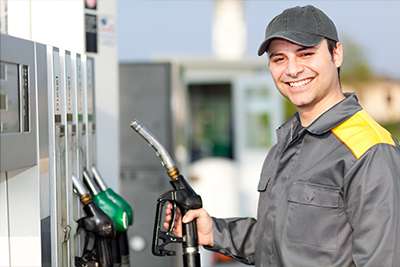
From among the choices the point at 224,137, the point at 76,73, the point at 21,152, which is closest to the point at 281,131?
the point at 76,73

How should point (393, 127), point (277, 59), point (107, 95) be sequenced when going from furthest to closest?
point (393, 127) < point (107, 95) < point (277, 59)

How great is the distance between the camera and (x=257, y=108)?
12938mm

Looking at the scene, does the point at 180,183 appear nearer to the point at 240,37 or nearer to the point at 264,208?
the point at 264,208

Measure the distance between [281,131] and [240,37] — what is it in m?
21.4

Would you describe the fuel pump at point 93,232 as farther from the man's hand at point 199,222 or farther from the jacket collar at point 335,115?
the jacket collar at point 335,115

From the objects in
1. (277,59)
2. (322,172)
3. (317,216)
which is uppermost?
(277,59)

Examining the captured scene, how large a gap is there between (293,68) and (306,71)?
5cm

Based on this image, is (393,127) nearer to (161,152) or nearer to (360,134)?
(161,152)

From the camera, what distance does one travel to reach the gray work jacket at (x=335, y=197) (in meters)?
2.55

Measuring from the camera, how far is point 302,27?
9.00ft

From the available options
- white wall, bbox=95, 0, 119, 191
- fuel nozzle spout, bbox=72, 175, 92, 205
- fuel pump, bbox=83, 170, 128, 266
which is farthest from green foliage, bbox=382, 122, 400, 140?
fuel nozzle spout, bbox=72, 175, 92, 205

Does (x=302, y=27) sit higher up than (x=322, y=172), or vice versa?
(x=302, y=27)

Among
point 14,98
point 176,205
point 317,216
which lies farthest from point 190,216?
point 14,98

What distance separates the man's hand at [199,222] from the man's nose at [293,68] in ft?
2.11
